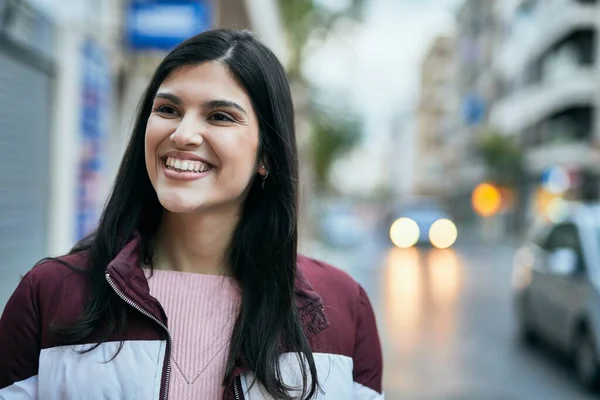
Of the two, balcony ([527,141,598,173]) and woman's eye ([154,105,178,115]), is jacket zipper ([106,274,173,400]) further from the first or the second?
balcony ([527,141,598,173])

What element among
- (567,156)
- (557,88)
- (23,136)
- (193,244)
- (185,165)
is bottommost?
(193,244)

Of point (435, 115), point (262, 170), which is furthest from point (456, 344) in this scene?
point (435, 115)

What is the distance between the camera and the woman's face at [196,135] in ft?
5.92

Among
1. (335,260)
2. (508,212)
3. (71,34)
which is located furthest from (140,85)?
(508,212)

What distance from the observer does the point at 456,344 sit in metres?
9.73

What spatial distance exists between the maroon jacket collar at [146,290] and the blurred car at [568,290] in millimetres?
5606

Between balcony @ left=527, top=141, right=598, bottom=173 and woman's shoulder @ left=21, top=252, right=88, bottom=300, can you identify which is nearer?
woman's shoulder @ left=21, top=252, right=88, bottom=300

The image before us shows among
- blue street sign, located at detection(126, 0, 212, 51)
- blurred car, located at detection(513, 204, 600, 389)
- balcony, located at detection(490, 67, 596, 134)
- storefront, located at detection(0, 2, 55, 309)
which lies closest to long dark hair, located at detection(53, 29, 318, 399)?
storefront, located at detection(0, 2, 55, 309)

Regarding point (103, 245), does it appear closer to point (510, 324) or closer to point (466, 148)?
point (510, 324)

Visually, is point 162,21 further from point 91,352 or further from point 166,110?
point 91,352

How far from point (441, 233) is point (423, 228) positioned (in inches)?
30.8

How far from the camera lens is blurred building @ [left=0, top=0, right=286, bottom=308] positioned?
643cm

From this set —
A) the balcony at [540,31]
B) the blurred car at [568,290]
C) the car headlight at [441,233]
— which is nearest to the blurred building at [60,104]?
the blurred car at [568,290]

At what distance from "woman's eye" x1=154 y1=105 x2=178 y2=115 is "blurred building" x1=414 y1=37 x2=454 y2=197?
8446 centimetres
